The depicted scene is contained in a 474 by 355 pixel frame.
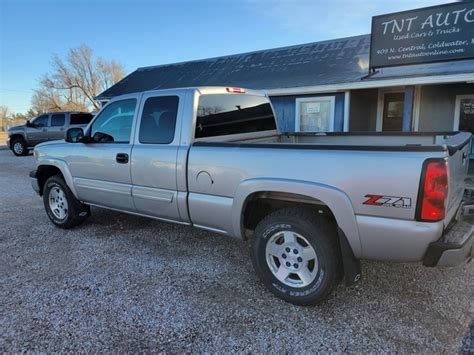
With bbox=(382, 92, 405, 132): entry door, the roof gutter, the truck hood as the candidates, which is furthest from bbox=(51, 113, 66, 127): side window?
bbox=(382, 92, 405, 132): entry door

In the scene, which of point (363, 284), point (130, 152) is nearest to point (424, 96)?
point (363, 284)

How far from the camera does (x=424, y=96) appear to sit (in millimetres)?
10070

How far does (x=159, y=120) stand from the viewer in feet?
12.6

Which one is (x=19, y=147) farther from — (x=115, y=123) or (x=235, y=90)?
(x=235, y=90)

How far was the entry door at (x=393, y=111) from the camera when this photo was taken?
1084 centimetres

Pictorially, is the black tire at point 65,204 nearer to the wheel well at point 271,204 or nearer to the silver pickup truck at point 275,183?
the silver pickup truck at point 275,183

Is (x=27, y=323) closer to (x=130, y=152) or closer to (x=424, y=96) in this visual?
(x=130, y=152)

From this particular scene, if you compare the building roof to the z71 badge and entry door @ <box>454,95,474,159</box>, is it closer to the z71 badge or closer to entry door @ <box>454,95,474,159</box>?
entry door @ <box>454,95,474,159</box>

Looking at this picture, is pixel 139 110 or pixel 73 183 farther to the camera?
pixel 73 183

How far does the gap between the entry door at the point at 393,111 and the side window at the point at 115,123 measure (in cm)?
921

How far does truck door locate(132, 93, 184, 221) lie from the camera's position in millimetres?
3631

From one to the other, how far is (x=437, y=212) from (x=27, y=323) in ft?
10.6

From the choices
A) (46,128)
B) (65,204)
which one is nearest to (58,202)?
Answer: (65,204)

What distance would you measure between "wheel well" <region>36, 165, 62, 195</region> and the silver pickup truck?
1.25 ft
